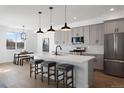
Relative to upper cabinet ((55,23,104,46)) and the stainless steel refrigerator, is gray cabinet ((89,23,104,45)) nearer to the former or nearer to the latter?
upper cabinet ((55,23,104,46))

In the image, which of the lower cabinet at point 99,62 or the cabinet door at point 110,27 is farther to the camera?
the lower cabinet at point 99,62

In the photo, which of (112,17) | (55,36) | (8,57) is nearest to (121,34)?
(112,17)

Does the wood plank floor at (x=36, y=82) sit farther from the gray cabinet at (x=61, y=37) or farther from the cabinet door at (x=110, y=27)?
the gray cabinet at (x=61, y=37)

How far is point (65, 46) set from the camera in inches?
296

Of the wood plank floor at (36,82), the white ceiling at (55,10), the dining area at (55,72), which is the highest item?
the white ceiling at (55,10)

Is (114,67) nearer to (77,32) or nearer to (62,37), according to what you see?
(77,32)

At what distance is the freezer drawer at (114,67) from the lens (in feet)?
14.9

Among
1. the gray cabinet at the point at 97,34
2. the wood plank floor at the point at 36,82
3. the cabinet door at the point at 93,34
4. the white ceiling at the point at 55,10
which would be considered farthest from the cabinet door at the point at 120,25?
the wood plank floor at the point at 36,82

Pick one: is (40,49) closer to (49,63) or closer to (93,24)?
(93,24)

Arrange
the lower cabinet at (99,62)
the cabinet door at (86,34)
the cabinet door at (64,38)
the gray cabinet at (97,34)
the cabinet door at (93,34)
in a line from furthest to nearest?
the cabinet door at (64,38)
the cabinet door at (86,34)
the cabinet door at (93,34)
the gray cabinet at (97,34)
the lower cabinet at (99,62)

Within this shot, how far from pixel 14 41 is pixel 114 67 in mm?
7194

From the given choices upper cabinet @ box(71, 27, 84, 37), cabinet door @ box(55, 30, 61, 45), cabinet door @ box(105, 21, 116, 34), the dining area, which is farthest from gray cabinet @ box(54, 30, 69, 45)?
the dining area

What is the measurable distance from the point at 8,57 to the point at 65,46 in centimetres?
436

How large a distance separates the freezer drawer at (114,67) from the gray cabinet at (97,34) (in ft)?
3.73
